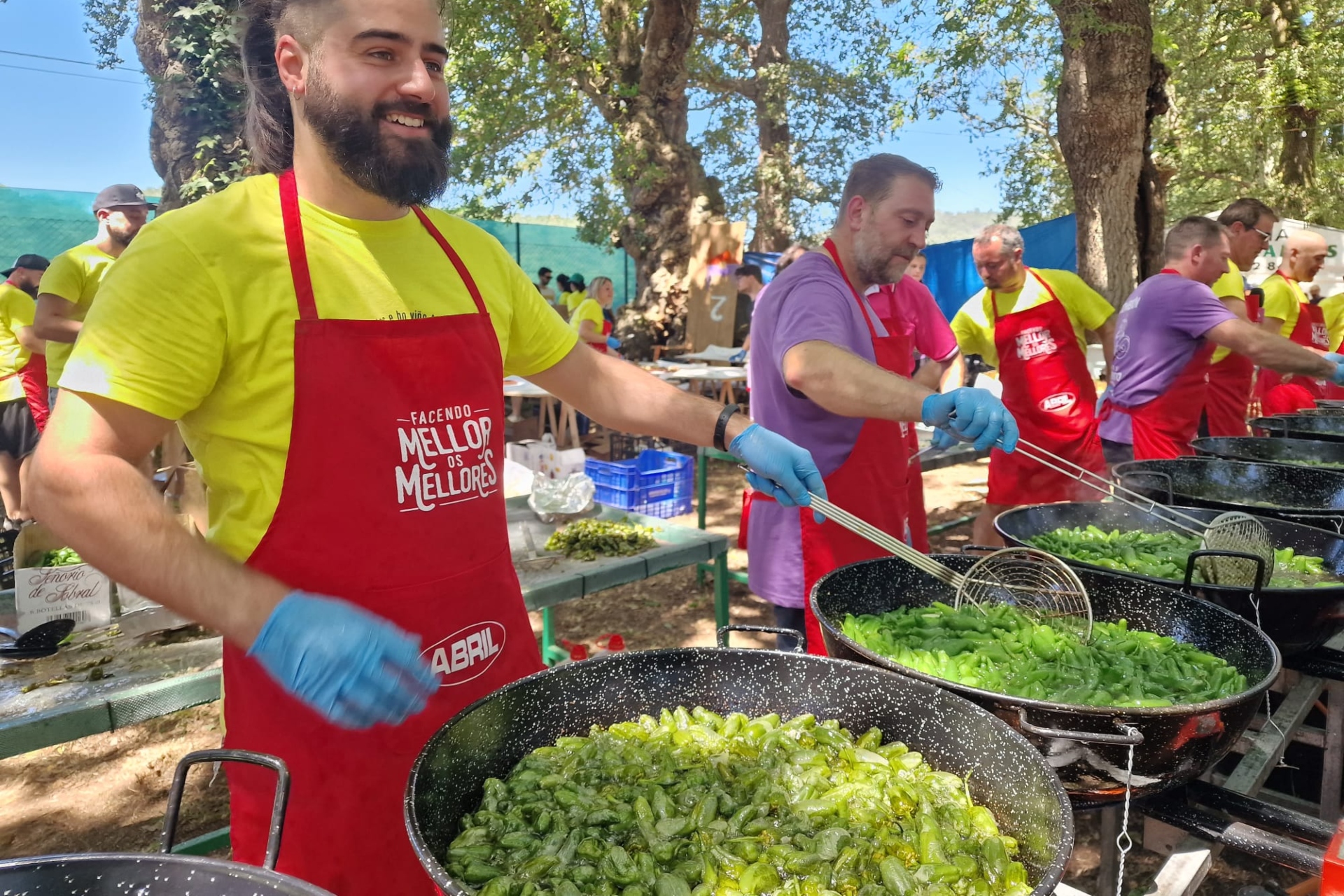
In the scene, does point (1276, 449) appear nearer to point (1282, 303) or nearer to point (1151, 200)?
point (1282, 303)

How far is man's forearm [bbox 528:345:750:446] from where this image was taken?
2043 mm

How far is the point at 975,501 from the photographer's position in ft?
26.8

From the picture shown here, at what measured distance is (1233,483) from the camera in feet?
10.3

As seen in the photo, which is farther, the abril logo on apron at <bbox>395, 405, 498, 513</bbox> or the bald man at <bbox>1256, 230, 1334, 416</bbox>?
the bald man at <bbox>1256, 230, 1334, 416</bbox>

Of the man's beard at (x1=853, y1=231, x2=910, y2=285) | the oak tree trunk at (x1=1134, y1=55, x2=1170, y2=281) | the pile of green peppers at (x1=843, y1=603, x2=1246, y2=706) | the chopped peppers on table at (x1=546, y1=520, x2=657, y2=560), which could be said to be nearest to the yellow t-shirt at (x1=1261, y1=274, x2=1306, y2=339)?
the oak tree trunk at (x1=1134, y1=55, x2=1170, y2=281)

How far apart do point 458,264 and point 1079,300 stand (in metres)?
4.01

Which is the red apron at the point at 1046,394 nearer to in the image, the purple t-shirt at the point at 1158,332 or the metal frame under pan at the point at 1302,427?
the purple t-shirt at the point at 1158,332

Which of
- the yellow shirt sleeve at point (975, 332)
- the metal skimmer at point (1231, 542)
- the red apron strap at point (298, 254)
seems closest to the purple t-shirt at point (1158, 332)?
the yellow shirt sleeve at point (975, 332)

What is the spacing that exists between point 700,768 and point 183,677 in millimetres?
1638

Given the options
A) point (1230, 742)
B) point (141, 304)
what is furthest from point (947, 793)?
point (141, 304)

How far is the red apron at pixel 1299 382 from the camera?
6316mm

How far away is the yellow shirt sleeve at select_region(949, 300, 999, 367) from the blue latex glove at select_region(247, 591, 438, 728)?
428 centimetres

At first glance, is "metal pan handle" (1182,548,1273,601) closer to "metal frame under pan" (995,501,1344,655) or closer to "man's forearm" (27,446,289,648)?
"metal frame under pan" (995,501,1344,655)

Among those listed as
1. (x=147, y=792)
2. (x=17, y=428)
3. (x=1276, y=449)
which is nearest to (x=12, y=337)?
(x=17, y=428)
